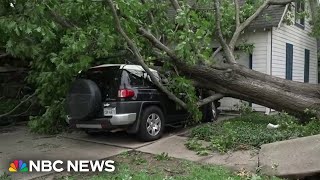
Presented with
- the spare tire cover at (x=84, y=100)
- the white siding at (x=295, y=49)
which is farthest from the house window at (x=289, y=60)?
the spare tire cover at (x=84, y=100)

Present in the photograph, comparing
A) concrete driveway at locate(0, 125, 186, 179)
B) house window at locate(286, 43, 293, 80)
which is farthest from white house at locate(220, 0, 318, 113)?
concrete driveway at locate(0, 125, 186, 179)

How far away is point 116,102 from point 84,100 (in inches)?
26.4

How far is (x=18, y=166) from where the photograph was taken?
6.34 metres

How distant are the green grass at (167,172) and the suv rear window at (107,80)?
175 cm

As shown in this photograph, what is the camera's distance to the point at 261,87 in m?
8.93

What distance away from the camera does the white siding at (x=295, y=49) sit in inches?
Answer: 524

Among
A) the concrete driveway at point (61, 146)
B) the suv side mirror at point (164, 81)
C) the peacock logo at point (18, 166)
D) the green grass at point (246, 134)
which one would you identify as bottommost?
the concrete driveway at point (61, 146)

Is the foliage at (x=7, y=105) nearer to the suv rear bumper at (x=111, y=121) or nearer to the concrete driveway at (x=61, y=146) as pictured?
the concrete driveway at (x=61, y=146)

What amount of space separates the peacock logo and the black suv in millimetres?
1563

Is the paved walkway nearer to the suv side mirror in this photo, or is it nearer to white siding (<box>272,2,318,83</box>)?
the suv side mirror

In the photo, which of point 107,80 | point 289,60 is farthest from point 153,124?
point 289,60

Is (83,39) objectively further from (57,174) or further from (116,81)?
(57,174)

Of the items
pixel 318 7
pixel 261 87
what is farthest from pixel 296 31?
pixel 261 87

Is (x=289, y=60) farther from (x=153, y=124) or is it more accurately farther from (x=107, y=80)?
(x=107, y=80)
